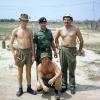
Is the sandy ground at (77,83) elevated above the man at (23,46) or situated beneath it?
situated beneath

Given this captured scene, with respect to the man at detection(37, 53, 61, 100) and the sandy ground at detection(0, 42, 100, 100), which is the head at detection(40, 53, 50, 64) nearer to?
the man at detection(37, 53, 61, 100)

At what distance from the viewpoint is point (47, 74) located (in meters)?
7.53

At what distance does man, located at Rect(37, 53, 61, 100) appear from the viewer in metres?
7.19

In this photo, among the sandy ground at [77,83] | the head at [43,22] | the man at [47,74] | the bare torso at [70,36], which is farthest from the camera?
the bare torso at [70,36]

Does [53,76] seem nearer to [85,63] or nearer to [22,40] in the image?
[22,40]

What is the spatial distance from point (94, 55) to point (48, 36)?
729cm

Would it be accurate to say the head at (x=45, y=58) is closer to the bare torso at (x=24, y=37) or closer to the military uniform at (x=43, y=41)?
the military uniform at (x=43, y=41)

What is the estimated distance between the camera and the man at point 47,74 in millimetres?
7186

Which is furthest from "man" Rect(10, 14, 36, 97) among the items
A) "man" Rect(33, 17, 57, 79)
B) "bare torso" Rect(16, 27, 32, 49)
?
"man" Rect(33, 17, 57, 79)

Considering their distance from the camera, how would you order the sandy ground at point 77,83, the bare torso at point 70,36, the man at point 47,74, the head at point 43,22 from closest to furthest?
the man at point 47,74, the head at point 43,22, the sandy ground at point 77,83, the bare torso at point 70,36

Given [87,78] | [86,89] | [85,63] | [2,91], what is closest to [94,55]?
[85,63]

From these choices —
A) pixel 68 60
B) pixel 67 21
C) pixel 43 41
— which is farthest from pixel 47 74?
pixel 67 21

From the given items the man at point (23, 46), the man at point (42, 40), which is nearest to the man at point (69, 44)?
the man at point (42, 40)

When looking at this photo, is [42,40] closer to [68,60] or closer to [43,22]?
[43,22]
